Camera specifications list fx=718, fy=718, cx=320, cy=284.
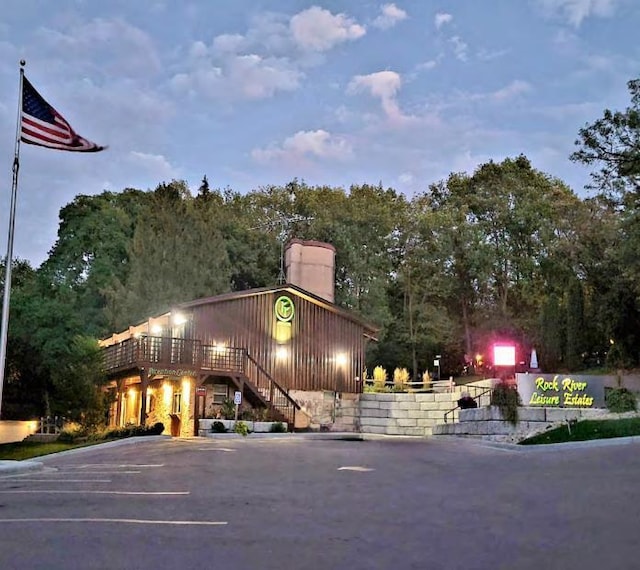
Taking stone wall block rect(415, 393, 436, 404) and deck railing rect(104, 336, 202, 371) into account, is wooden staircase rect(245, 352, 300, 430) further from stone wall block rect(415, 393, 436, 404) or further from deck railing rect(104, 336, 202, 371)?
stone wall block rect(415, 393, 436, 404)

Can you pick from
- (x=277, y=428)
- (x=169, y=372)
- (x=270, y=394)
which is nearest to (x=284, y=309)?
(x=270, y=394)

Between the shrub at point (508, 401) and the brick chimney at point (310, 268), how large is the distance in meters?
16.1

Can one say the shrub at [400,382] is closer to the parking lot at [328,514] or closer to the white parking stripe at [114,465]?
the parking lot at [328,514]

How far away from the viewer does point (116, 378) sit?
31.3 m

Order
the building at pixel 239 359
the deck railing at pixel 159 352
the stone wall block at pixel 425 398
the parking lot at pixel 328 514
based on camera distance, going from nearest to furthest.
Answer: the parking lot at pixel 328 514
the deck railing at pixel 159 352
the building at pixel 239 359
the stone wall block at pixel 425 398

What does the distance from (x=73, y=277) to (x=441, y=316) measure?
83.9ft

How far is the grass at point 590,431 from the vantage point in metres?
17.3

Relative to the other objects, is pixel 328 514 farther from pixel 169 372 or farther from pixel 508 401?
pixel 169 372

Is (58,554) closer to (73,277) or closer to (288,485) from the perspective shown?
(288,485)

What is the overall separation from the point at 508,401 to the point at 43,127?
53.4ft

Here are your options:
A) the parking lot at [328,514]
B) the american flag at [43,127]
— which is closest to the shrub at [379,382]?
the parking lot at [328,514]

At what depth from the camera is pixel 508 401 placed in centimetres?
2361

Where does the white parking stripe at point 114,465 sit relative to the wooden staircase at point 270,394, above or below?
below

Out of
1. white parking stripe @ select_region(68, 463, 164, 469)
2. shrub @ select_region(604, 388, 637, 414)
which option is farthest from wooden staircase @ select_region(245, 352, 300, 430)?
white parking stripe @ select_region(68, 463, 164, 469)
